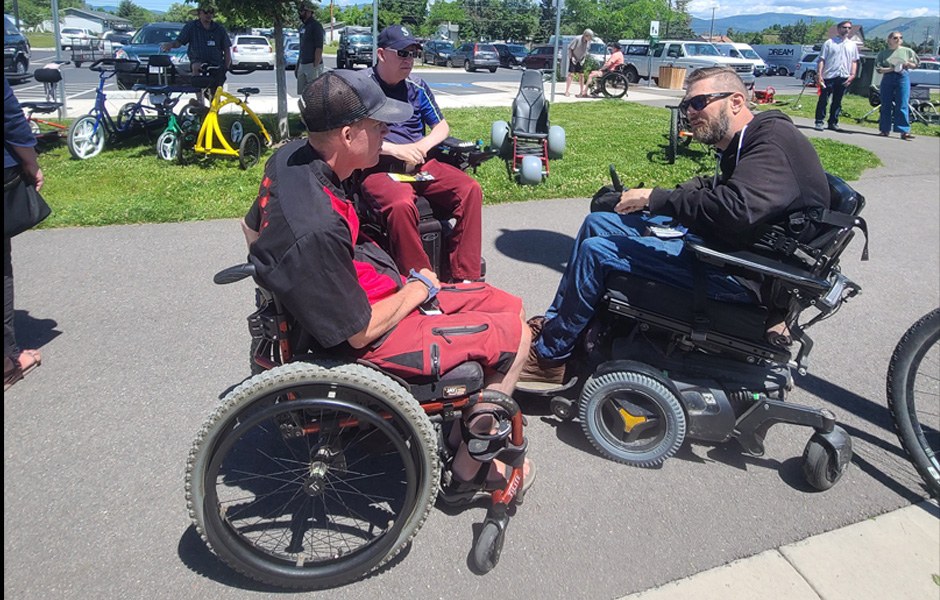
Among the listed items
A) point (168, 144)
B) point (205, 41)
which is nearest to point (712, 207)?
point (168, 144)

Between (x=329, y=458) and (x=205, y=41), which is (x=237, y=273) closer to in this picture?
(x=329, y=458)

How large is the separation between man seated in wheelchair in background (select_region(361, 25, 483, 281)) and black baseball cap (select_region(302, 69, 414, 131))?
1.46 meters

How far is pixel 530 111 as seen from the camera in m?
8.52

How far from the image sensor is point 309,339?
2.38 m

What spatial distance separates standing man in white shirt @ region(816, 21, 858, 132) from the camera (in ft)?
40.4

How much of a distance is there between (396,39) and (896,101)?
12.1 metres

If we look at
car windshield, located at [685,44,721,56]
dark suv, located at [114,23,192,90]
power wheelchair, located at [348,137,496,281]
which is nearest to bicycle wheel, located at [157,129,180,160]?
dark suv, located at [114,23,192,90]

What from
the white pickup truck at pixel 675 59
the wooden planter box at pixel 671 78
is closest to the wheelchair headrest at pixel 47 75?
the wooden planter box at pixel 671 78

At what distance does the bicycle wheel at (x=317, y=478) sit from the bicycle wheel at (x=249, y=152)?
242 inches

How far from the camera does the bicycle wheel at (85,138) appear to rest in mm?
8320

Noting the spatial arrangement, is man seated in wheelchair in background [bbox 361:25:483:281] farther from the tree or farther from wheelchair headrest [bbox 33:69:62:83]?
wheelchair headrest [bbox 33:69:62:83]

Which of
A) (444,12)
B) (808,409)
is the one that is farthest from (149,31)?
(444,12)

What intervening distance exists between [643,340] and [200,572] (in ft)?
7.02

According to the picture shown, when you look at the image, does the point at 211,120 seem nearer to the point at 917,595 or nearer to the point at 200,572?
the point at 200,572
